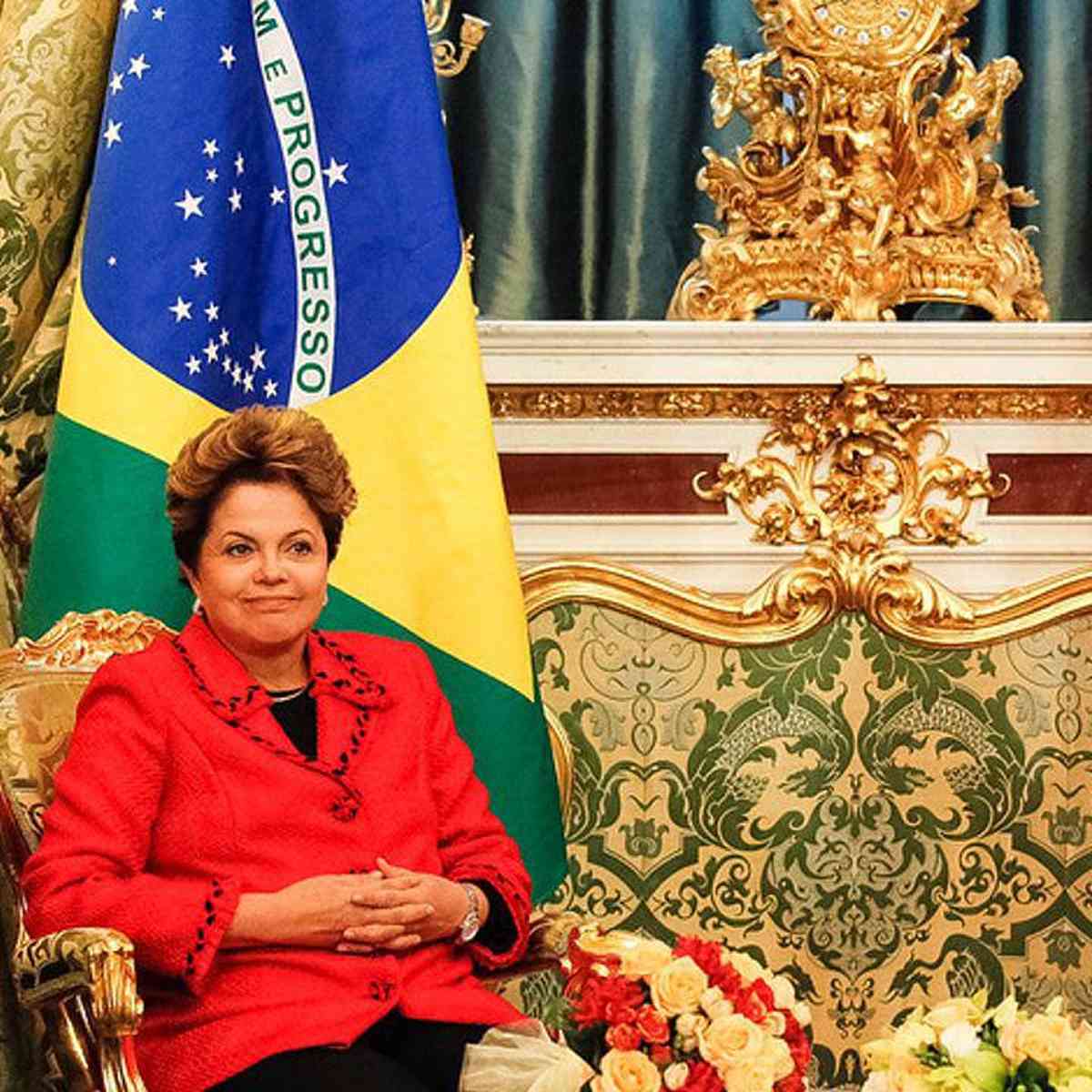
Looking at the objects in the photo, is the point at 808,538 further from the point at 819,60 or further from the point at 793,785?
the point at 819,60

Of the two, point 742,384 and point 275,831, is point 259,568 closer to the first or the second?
point 275,831

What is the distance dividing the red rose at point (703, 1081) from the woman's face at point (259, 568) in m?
0.73

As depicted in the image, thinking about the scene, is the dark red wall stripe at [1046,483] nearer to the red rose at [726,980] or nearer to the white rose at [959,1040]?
the red rose at [726,980]

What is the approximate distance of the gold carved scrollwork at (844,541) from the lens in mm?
3686

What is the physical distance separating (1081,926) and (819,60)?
63.4 inches

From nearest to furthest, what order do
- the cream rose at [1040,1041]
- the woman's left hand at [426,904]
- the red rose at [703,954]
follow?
the cream rose at [1040,1041], the red rose at [703,954], the woman's left hand at [426,904]

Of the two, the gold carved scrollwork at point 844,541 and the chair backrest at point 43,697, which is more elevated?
the gold carved scrollwork at point 844,541

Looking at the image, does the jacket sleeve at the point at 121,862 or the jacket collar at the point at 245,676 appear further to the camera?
the jacket collar at the point at 245,676

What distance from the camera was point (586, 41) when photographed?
13.3 ft

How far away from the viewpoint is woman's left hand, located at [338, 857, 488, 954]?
2457 mm

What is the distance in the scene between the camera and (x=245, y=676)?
2.57 metres

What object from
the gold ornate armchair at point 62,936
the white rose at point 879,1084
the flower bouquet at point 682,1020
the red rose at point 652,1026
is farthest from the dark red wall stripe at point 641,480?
Answer: the white rose at point 879,1084

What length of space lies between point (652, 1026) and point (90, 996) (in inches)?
24.3

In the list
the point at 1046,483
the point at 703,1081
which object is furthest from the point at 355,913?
the point at 1046,483
